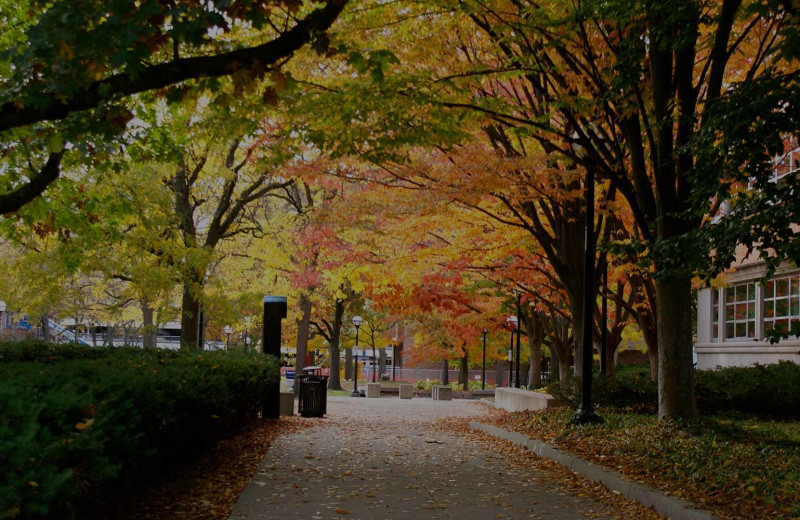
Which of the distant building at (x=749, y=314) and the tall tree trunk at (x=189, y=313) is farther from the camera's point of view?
the tall tree trunk at (x=189, y=313)

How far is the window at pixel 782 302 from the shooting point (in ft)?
66.6

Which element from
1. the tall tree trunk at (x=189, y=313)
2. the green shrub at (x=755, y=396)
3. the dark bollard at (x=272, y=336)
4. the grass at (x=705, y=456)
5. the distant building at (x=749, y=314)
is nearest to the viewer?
the grass at (x=705, y=456)

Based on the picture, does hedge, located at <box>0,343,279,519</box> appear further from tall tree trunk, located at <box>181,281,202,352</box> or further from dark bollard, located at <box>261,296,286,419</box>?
tall tree trunk, located at <box>181,281,202,352</box>

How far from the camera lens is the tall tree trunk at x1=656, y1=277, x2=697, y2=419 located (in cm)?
1156

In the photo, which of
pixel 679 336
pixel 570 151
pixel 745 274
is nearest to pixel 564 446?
pixel 679 336

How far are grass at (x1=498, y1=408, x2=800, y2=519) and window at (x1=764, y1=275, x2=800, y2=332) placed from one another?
24.4ft

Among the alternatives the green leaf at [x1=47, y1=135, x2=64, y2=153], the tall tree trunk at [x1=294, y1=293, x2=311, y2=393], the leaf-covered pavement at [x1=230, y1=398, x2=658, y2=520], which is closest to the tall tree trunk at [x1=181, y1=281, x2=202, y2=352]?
the leaf-covered pavement at [x1=230, y1=398, x2=658, y2=520]

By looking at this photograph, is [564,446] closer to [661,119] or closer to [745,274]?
[661,119]

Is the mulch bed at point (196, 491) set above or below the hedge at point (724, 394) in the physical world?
below

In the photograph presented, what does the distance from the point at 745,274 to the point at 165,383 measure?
778 inches

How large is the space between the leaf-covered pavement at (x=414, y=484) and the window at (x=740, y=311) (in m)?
12.8

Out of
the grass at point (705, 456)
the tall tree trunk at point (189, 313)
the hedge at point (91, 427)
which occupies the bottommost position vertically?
the grass at point (705, 456)

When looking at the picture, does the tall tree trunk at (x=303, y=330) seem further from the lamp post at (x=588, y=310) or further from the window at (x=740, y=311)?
the lamp post at (x=588, y=310)

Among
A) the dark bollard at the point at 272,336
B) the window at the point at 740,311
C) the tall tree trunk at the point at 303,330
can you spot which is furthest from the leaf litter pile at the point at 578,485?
the tall tree trunk at the point at 303,330
